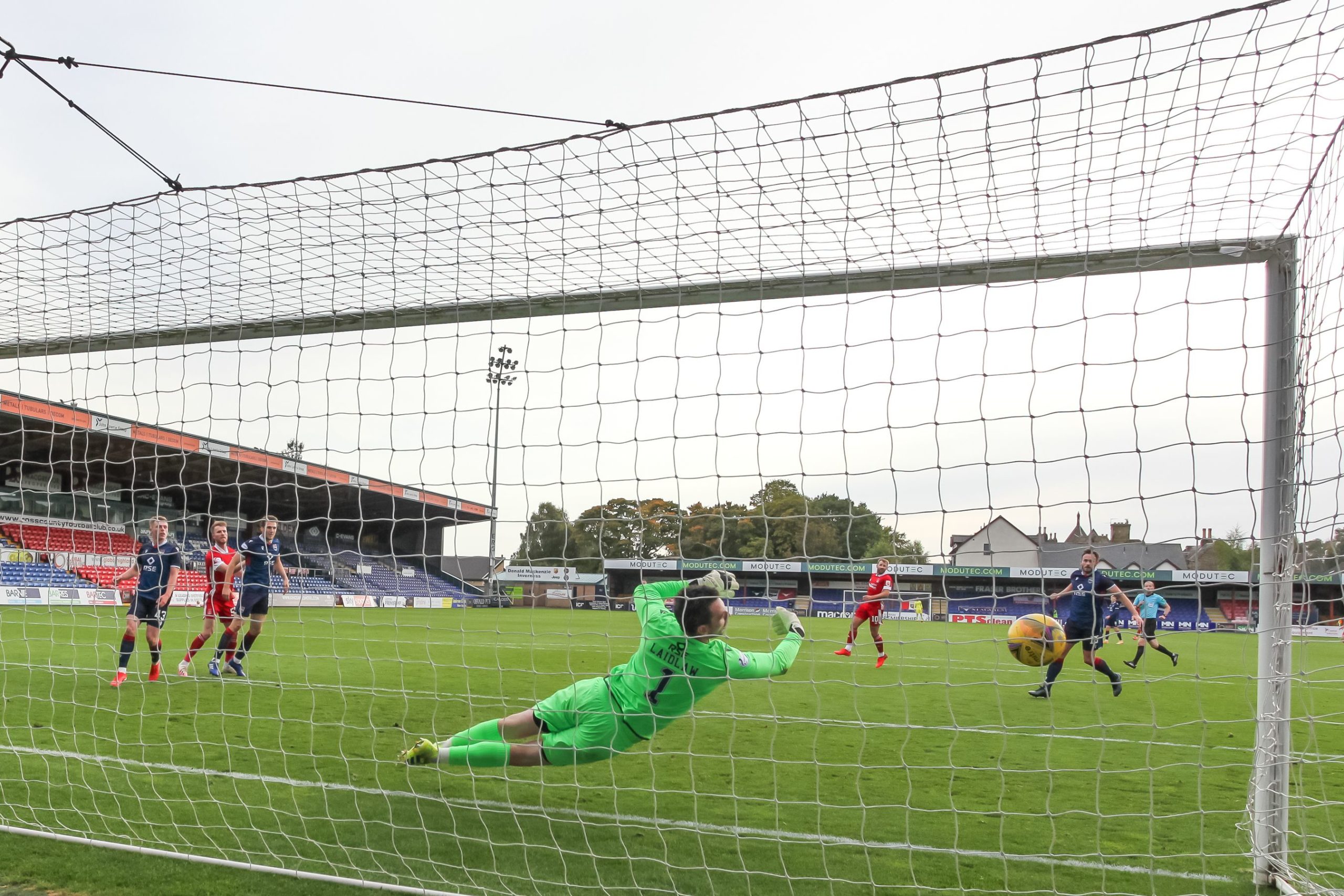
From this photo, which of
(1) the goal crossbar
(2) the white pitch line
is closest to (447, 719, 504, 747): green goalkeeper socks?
(2) the white pitch line

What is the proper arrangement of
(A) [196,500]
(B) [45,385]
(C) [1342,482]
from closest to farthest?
(C) [1342,482], (B) [45,385], (A) [196,500]

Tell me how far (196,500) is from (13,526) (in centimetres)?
690

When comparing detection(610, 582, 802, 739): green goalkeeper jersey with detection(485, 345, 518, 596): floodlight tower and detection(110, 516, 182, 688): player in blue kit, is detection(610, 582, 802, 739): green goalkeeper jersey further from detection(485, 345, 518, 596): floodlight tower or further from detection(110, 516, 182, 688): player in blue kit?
detection(110, 516, 182, 688): player in blue kit

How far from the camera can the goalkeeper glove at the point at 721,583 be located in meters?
4.32

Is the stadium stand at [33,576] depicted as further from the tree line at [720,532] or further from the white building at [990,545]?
the white building at [990,545]

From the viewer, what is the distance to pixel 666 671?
4410mm

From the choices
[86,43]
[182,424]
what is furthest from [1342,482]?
[86,43]

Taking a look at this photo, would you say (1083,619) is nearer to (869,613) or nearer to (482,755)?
(869,613)

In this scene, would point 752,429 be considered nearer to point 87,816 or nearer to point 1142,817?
point 1142,817

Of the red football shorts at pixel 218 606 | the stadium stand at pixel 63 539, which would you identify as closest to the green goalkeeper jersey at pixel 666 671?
the red football shorts at pixel 218 606

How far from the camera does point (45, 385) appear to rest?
6211 mm

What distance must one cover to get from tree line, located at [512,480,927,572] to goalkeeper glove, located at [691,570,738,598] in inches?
4.8

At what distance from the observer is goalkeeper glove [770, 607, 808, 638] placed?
4.85m

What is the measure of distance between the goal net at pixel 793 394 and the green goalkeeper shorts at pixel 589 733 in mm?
297
